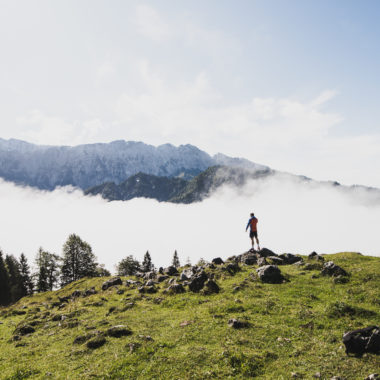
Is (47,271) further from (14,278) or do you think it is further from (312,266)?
(312,266)

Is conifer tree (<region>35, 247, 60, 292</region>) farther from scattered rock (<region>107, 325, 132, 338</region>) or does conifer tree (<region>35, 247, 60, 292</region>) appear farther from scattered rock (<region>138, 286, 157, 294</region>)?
scattered rock (<region>107, 325, 132, 338</region>)

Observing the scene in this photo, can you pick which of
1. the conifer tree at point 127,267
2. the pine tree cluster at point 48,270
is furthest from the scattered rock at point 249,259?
the conifer tree at point 127,267

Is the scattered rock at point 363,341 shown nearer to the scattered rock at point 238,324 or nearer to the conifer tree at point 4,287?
the scattered rock at point 238,324

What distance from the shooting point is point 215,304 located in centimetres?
2144

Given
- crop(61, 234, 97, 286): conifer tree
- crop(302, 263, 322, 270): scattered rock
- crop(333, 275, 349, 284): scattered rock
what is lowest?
crop(61, 234, 97, 286): conifer tree

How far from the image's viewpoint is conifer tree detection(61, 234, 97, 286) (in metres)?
89.1

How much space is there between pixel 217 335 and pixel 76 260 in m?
88.2

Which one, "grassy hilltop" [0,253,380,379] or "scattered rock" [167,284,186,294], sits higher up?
"grassy hilltop" [0,253,380,379]

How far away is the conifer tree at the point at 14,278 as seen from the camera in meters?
92.3

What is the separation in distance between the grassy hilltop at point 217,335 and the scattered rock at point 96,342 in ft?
0.36

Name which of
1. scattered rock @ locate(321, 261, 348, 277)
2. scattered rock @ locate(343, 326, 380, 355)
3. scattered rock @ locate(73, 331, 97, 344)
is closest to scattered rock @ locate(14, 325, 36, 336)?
scattered rock @ locate(73, 331, 97, 344)

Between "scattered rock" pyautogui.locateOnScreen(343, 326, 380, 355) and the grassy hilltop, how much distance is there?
615 mm

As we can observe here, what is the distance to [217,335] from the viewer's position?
15.9 meters

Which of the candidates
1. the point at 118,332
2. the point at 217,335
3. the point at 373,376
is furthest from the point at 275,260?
the point at 373,376
